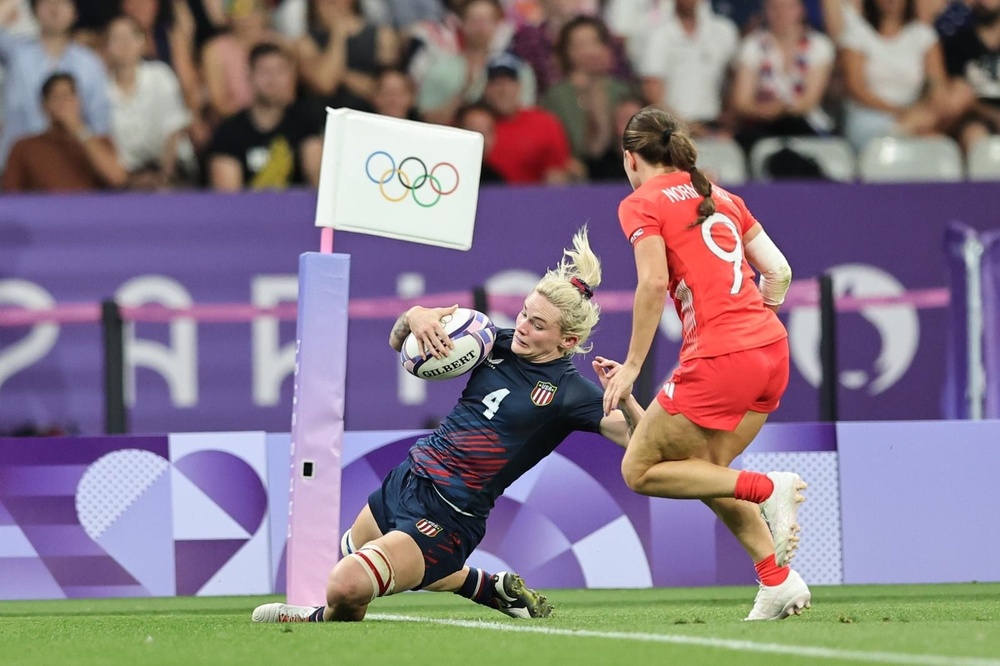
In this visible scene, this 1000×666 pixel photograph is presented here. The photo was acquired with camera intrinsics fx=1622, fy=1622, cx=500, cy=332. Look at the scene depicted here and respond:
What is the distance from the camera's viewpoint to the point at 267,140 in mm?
11852

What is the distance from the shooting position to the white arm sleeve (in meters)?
6.40

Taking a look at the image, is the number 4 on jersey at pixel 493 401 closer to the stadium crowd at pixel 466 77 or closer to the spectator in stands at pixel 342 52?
the stadium crowd at pixel 466 77

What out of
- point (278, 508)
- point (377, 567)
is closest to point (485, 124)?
point (278, 508)

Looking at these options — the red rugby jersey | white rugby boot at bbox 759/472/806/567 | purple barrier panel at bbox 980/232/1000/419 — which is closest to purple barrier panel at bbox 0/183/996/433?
purple barrier panel at bbox 980/232/1000/419

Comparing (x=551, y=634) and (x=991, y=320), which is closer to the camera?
(x=551, y=634)

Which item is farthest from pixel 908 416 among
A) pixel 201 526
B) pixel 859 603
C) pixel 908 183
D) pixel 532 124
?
pixel 201 526

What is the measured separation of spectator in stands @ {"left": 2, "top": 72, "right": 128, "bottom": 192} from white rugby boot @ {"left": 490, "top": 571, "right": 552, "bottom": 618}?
620cm

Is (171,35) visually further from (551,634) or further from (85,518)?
(551,634)

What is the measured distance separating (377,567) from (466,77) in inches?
266

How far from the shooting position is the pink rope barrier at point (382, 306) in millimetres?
10828

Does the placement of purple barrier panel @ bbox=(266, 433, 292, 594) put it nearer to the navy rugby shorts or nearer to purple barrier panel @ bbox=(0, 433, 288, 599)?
purple barrier panel @ bbox=(0, 433, 288, 599)

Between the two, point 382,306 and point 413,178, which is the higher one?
point 413,178

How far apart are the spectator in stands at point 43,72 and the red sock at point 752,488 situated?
737 cm

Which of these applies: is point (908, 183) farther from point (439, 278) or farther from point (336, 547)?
point (336, 547)
